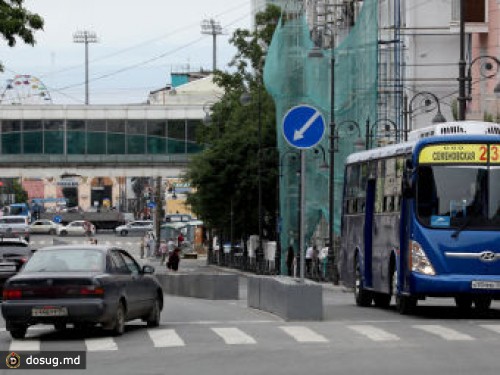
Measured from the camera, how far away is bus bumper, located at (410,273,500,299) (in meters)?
25.0

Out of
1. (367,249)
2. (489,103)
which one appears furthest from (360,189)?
(489,103)

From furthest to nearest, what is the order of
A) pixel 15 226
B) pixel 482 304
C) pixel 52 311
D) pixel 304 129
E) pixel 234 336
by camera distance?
1. pixel 15 226
2. pixel 482 304
3. pixel 304 129
4. pixel 234 336
5. pixel 52 311

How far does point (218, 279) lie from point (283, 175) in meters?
29.9

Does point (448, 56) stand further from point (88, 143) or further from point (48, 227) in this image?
point (48, 227)

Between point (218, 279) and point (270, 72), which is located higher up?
point (270, 72)

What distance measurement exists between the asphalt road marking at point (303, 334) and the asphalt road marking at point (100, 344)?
7.91ft

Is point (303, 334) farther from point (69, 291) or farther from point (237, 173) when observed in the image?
point (237, 173)

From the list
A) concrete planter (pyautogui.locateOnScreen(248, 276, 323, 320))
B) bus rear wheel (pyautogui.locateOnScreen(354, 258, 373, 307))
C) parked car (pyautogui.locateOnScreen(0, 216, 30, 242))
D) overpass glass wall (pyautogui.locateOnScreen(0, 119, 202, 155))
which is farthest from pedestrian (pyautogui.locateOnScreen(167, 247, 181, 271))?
concrete planter (pyautogui.locateOnScreen(248, 276, 323, 320))

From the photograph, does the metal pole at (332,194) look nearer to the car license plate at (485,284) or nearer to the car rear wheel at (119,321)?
the car license plate at (485,284)

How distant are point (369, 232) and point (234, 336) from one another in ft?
32.1

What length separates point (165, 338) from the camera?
20688mm

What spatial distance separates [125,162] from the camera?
108812 mm

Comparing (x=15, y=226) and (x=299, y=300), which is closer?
(x=299, y=300)

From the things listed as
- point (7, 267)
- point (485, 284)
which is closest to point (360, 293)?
point (485, 284)
